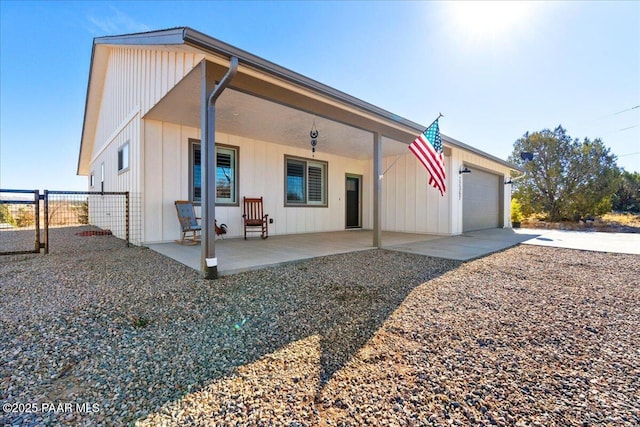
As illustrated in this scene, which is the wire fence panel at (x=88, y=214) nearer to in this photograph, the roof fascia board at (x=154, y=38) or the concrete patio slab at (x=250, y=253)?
the concrete patio slab at (x=250, y=253)

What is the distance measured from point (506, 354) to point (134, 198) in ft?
20.8

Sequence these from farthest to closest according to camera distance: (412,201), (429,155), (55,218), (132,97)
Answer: (55,218) → (412,201) → (132,97) → (429,155)

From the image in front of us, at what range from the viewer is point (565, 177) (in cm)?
1280

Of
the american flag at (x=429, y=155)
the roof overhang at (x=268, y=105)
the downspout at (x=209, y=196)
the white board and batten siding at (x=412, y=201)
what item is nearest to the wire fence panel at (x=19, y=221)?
the roof overhang at (x=268, y=105)

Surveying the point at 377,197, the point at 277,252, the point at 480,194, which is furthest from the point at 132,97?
the point at 480,194

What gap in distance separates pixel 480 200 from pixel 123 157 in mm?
10718

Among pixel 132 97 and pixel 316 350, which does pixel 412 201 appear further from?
pixel 132 97

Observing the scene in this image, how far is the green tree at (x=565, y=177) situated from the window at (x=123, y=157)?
52.5 feet

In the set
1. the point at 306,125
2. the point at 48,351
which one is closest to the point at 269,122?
the point at 306,125

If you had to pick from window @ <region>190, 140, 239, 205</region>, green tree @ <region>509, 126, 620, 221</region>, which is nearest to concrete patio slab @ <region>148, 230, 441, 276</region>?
window @ <region>190, 140, 239, 205</region>

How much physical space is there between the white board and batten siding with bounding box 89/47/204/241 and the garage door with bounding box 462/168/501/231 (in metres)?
8.04

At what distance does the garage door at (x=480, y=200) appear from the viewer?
8.77m

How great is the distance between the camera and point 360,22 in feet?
21.3

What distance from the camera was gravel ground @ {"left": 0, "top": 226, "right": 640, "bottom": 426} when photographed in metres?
1.24
